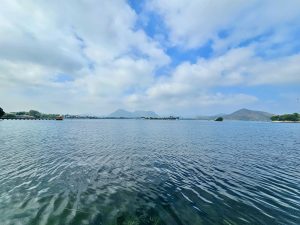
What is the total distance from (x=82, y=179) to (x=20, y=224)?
359 inches

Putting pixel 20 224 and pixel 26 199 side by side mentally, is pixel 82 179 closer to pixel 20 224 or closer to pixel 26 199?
pixel 26 199

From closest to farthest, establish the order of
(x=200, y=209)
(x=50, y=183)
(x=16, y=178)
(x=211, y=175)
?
1. (x=200, y=209)
2. (x=50, y=183)
3. (x=16, y=178)
4. (x=211, y=175)

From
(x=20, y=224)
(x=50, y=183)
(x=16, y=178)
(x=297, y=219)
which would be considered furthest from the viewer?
(x=16, y=178)

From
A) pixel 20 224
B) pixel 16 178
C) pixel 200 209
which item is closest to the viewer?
pixel 20 224

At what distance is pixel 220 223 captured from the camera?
41.6 feet

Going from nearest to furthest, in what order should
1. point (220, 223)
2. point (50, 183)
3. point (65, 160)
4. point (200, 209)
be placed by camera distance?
point (220, 223), point (200, 209), point (50, 183), point (65, 160)

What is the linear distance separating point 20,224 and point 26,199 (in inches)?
162

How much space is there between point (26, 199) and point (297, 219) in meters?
22.3

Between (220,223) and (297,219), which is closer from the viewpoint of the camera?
(220,223)

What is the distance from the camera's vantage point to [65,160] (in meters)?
30.6

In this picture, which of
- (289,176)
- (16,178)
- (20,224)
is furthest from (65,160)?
(289,176)

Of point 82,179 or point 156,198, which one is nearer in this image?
point 156,198

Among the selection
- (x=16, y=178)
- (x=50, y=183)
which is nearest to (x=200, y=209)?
(x=50, y=183)

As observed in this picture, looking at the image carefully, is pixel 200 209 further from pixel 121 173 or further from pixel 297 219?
pixel 121 173
